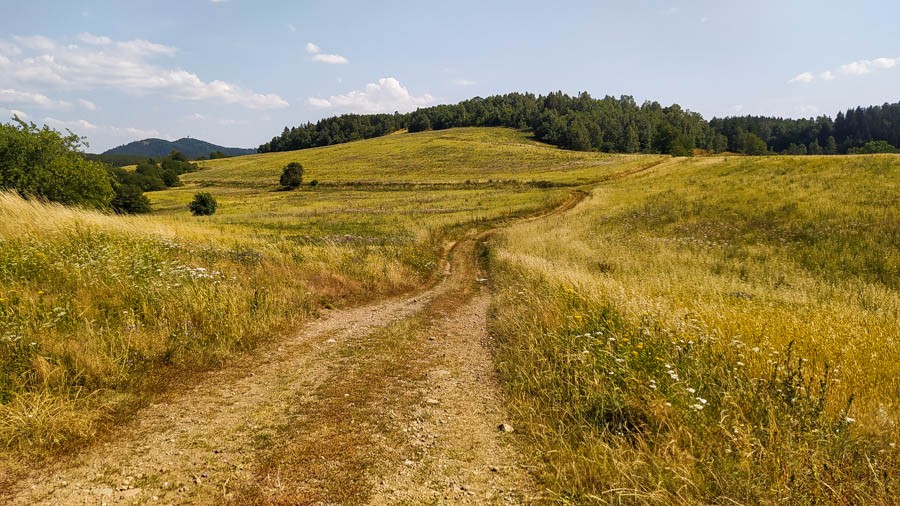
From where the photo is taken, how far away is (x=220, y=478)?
Result: 12.4ft

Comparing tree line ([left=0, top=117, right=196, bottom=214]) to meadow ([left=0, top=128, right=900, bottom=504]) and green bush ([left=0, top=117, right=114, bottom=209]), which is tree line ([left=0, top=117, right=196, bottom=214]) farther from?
meadow ([left=0, top=128, right=900, bottom=504])

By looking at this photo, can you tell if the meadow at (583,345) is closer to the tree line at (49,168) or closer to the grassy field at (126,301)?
the grassy field at (126,301)

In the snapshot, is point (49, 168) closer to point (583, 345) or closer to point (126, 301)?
point (126, 301)

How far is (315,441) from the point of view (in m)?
4.39

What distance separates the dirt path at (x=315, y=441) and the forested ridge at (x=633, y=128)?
118 metres

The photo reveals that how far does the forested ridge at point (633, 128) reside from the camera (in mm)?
130500

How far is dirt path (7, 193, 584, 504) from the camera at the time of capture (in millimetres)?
3633

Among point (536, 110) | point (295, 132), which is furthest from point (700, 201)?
point (295, 132)

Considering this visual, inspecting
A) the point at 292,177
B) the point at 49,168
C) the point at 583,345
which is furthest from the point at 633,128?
the point at 583,345

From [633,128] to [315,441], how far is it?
147 meters

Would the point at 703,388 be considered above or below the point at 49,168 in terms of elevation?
below

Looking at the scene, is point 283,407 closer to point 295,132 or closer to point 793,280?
point 793,280

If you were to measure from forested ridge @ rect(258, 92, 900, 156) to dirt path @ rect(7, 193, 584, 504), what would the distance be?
386 ft

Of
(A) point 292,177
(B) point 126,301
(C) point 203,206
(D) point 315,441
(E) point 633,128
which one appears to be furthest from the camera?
(E) point 633,128
